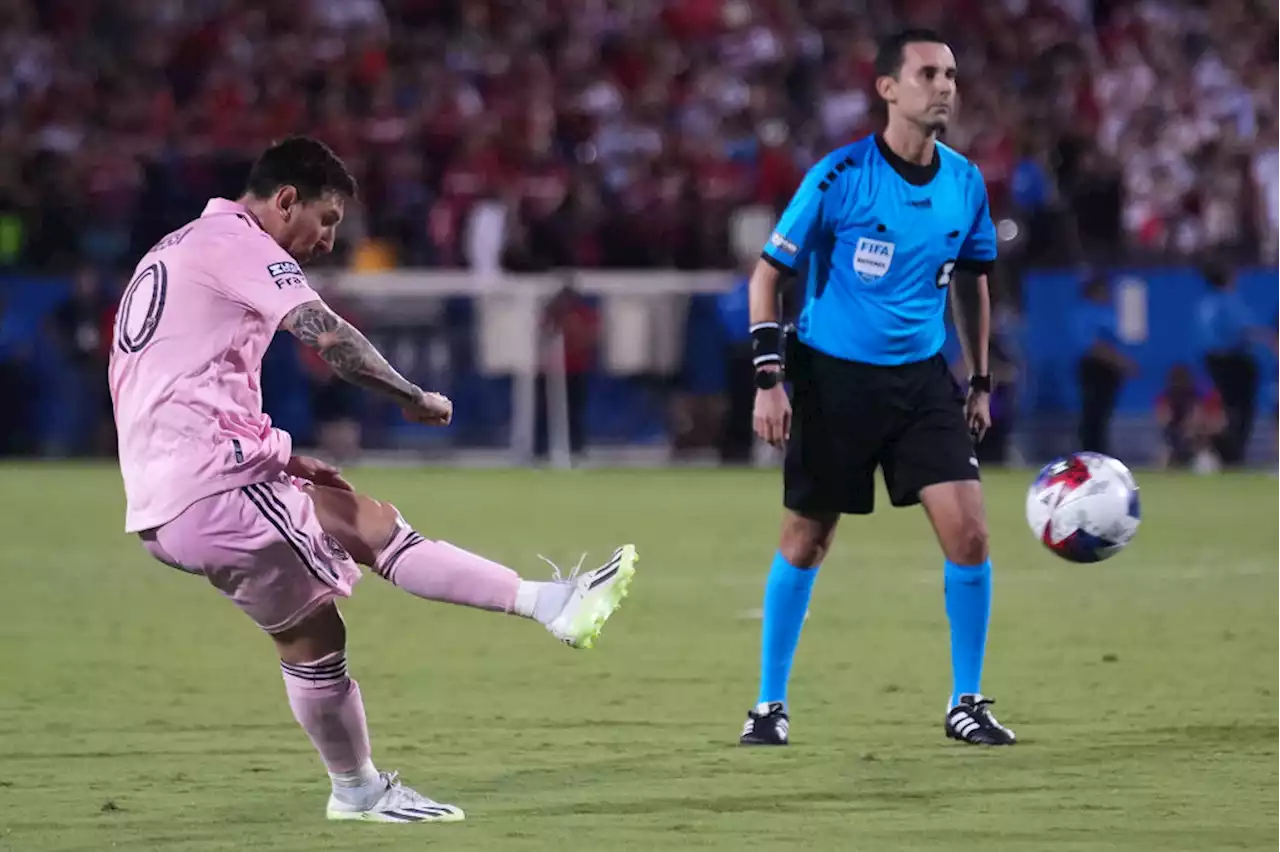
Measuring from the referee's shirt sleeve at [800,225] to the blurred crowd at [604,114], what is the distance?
15.1 meters

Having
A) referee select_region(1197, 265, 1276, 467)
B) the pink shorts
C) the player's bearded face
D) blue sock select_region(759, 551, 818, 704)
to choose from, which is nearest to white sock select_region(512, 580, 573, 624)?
the pink shorts

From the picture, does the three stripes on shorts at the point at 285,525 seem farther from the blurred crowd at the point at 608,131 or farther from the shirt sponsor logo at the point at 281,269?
the blurred crowd at the point at 608,131

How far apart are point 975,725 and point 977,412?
3.94 ft

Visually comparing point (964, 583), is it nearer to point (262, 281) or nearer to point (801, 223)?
point (801, 223)

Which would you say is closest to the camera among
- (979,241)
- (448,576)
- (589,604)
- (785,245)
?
(589,604)

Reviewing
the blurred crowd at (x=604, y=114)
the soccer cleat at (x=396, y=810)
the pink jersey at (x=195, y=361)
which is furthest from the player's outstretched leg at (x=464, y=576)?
the blurred crowd at (x=604, y=114)

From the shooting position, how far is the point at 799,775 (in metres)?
7.12

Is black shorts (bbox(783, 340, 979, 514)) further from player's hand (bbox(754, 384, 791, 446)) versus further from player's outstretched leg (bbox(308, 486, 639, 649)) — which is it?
player's outstretched leg (bbox(308, 486, 639, 649))

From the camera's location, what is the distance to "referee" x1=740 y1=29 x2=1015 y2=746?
7.84 meters

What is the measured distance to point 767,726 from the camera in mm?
7801

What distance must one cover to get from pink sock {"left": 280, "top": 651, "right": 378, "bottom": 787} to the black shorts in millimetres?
2205

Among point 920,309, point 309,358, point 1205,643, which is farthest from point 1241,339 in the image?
point 920,309

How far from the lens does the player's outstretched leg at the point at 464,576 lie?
6160 millimetres

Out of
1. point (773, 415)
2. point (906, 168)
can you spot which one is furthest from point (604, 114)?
point (773, 415)
